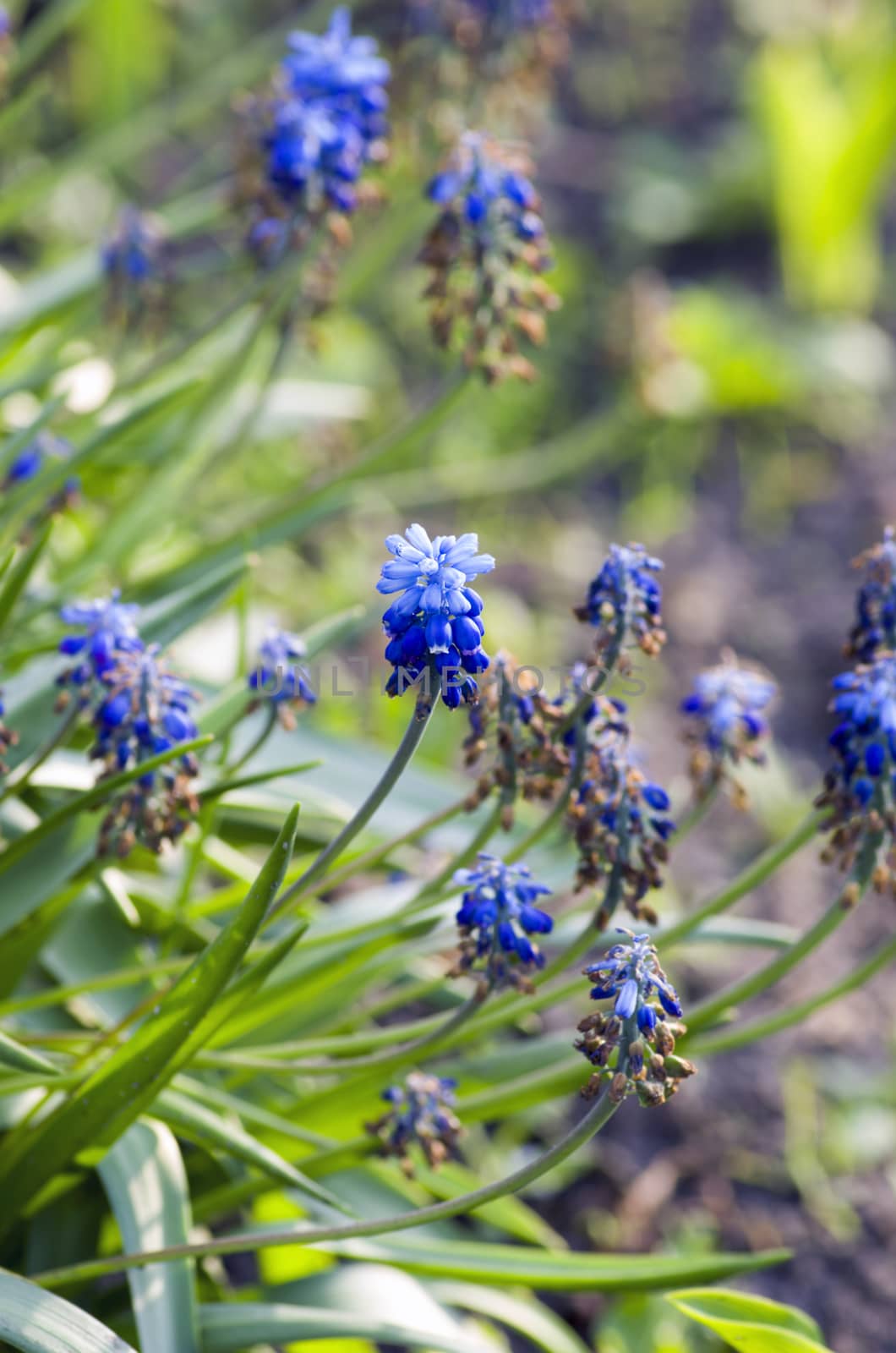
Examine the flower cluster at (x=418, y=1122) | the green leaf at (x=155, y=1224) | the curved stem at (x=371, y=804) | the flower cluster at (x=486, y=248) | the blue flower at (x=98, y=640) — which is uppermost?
the flower cluster at (x=486, y=248)

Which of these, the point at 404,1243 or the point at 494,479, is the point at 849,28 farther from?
the point at 404,1243

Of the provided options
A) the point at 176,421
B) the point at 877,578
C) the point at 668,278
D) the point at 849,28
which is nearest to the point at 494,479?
the point at 176,421

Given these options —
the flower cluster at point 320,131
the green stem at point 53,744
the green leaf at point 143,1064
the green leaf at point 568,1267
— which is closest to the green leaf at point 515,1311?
the green leaf at point 568,1267

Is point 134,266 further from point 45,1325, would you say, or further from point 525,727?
point 45,1325

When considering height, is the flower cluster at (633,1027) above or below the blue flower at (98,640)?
below

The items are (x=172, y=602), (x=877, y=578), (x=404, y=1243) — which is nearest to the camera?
(x=877, y=578)

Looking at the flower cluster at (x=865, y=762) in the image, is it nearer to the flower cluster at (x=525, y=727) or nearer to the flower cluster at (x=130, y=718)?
the flower cluster at (x=525, y=727)

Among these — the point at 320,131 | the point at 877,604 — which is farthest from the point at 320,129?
the point at 877,604
